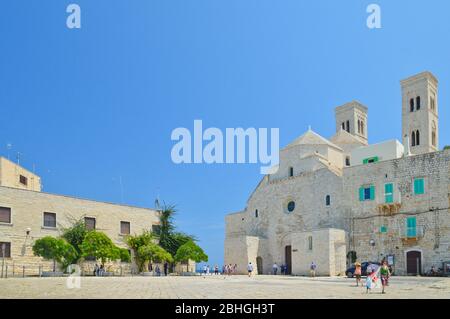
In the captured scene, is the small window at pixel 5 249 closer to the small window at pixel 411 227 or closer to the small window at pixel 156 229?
the small window at pixel 156 229

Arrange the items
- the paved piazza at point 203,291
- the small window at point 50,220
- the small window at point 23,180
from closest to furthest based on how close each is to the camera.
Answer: the paved piazza at point 203,291 < the small window at point 50,220 < the small window at point 23,180

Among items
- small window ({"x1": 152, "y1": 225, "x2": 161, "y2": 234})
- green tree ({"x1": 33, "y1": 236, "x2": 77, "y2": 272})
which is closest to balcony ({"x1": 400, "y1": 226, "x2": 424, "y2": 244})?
small window ({"x1": 152, "y1": 225, "x2": 161, "y2": 234})

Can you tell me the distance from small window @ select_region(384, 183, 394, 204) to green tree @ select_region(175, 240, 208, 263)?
14331mm

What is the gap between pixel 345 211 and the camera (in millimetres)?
37812

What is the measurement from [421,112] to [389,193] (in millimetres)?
25332

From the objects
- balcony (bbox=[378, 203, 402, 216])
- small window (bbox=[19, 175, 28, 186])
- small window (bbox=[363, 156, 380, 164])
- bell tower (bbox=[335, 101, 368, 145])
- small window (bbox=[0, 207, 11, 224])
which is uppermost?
bell tower (bbox=[335, 101, 368, 145])

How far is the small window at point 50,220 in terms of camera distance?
1378 inches

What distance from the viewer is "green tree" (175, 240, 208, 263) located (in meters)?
37.4

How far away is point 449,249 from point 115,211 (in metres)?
25.0

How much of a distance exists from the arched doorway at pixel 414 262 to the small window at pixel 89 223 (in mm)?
23386

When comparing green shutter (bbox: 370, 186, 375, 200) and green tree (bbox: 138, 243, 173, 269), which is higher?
green shutter (bbox: 370, 186, 375, 200)

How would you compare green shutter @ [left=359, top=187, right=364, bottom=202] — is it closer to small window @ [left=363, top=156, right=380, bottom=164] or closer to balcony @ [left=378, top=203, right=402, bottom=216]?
balcony @ [left=378, top=203, right=402, bottom=216]

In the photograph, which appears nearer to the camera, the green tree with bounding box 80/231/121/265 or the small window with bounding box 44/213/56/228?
the green tree with bounding box 80/231/121/265

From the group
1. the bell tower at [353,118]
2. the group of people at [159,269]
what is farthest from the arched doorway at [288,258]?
the bell tower at [353,118]
